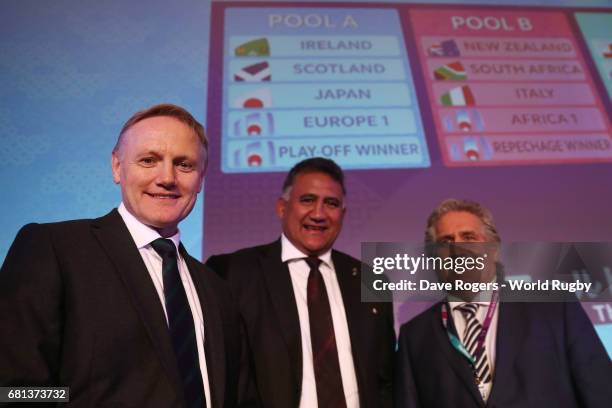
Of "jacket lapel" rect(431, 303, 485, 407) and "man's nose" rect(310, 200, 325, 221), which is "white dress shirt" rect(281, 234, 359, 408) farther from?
"jacket lapel" rect(431, 303, 485, 407)

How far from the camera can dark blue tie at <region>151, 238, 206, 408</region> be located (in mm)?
1247

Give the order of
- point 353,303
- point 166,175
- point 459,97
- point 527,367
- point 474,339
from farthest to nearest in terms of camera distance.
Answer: point 459,97 < point 353,303 < point 474,339 < point 527,367 < point 166,175

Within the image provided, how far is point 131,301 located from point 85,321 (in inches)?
4.7

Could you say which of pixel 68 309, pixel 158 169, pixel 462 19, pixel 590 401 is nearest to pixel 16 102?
pixel 158 169

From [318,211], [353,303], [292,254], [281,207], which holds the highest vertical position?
[281,207]

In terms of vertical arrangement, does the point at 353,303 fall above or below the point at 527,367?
above

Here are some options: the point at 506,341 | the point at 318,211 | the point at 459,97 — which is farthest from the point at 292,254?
the point at 459,97

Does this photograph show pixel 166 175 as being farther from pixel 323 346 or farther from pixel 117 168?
pixel 323 346

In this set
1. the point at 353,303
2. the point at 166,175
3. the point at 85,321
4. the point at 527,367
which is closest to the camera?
the point at 85,321

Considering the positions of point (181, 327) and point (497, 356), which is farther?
point (497, 356)

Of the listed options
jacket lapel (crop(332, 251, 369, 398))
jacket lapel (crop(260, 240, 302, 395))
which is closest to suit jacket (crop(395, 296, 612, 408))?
jacket lapel (crop(332, 251, 369, 398))

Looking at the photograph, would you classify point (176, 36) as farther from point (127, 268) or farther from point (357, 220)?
point (127, 268)

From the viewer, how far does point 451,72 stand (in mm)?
3111

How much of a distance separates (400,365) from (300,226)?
0.79m
